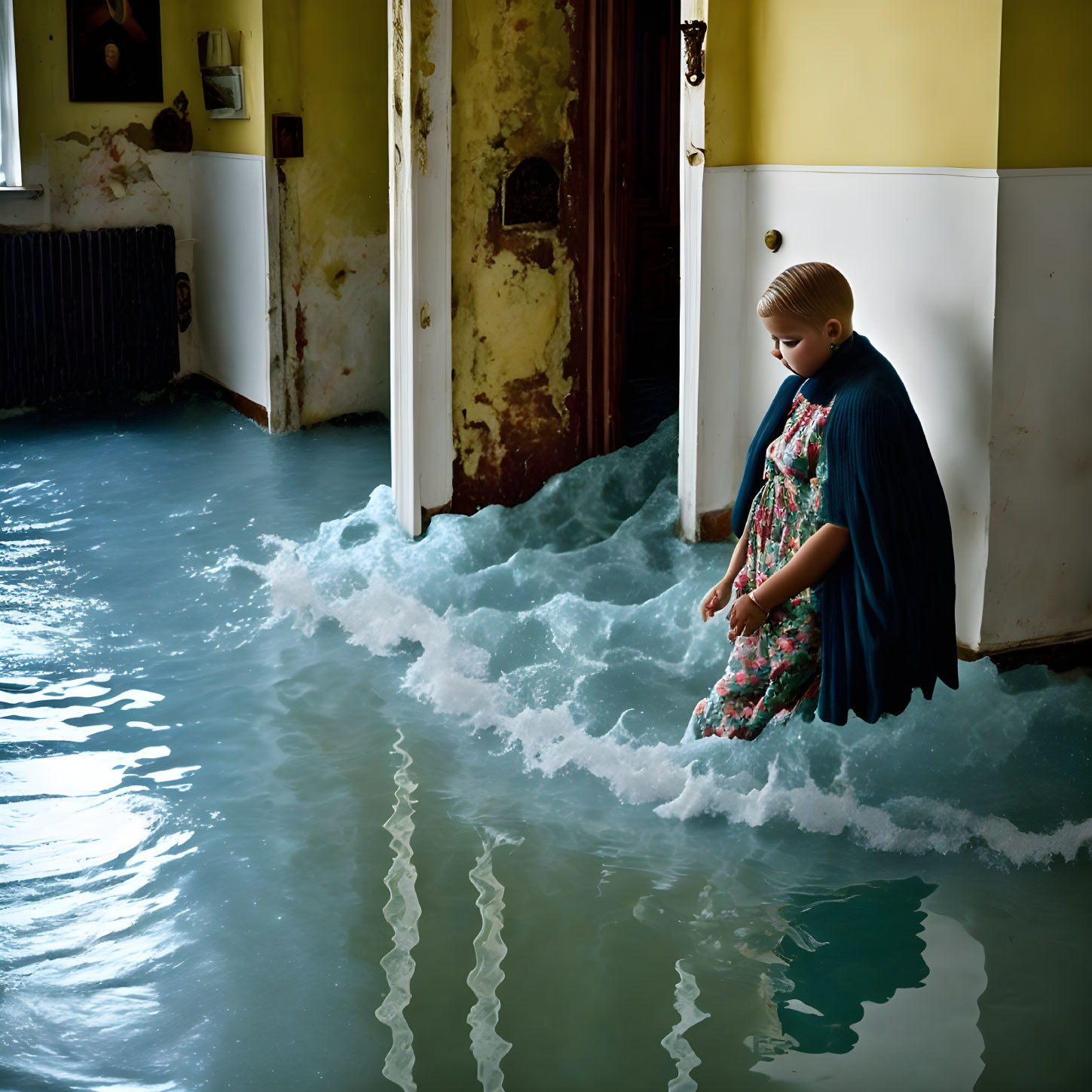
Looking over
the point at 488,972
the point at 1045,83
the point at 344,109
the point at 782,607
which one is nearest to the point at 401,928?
the point at 488,972

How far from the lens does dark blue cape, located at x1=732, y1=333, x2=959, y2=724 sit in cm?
301

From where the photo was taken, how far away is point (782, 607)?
3.27m

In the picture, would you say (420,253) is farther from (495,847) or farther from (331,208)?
(495,847)

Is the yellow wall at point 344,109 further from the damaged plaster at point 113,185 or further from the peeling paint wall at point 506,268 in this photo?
the peeling paint wall at point 506,268

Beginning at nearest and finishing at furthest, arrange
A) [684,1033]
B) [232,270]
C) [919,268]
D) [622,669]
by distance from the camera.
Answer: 1. [684,1033]
2. [919,268]
3. [622,669]
4. [232,270]

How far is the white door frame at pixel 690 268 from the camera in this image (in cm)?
458

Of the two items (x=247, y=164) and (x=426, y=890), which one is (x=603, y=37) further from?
(x=426, y=890)

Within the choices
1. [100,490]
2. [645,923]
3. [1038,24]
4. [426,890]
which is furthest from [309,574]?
[1038,24]

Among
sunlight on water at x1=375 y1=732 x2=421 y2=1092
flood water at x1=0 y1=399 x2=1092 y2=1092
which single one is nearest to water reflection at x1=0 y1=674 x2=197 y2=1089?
flood water at x1=0 y1=399 x2=1092 y2=1092

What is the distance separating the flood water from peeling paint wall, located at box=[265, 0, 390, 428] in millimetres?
2629

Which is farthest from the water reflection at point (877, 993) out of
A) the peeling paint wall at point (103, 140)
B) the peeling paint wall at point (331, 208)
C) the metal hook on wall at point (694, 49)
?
the peeling paint wall at point (103, 140)

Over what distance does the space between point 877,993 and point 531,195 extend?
3.79 meters

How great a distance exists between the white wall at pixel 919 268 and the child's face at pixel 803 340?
0.63 meters

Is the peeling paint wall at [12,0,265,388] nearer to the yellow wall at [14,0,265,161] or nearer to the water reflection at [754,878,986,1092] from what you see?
the yellow wall at [14,0,265,161]
